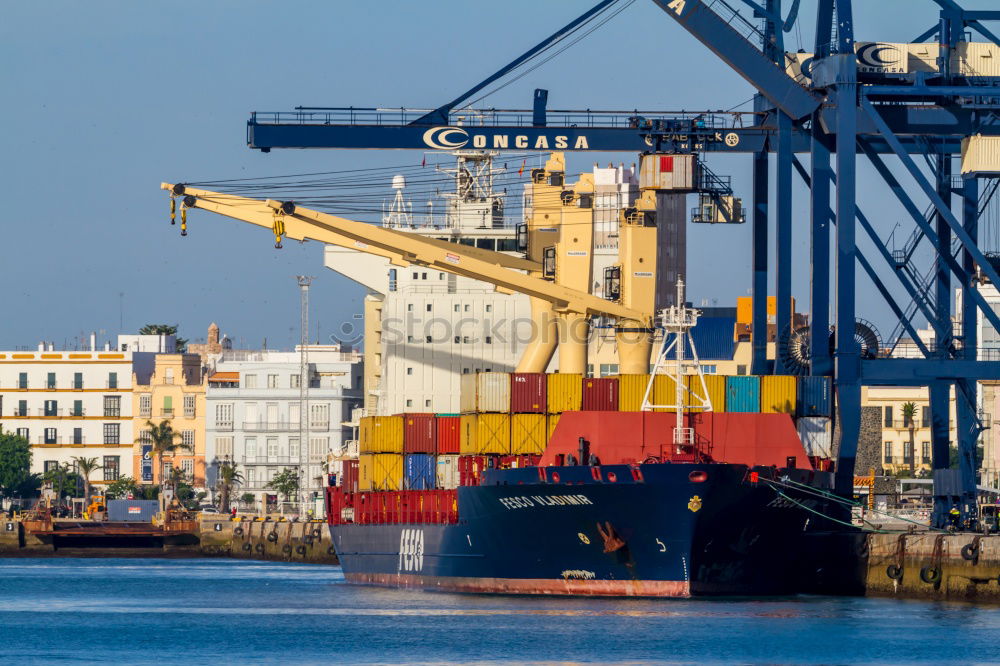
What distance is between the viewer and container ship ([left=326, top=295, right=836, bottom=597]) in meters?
52.2

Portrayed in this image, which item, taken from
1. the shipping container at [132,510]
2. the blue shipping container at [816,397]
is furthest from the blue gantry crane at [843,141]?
the shipping container at [132,510]

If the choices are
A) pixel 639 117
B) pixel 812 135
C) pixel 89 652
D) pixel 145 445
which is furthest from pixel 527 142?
pixel 145 445

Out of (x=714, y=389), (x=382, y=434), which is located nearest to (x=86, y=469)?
(x=382, y=434)

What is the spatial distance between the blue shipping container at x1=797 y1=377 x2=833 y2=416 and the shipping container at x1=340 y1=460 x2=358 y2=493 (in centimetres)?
1929

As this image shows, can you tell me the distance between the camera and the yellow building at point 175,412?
136 metres

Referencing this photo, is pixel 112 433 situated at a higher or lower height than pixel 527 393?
higher

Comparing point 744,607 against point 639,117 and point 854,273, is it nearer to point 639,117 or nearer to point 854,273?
point 854,273

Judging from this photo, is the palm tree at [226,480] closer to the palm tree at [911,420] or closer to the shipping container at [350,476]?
the palm tree at [911,420]

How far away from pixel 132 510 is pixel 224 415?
59.5 ft

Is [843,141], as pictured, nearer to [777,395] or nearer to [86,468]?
[777,395]

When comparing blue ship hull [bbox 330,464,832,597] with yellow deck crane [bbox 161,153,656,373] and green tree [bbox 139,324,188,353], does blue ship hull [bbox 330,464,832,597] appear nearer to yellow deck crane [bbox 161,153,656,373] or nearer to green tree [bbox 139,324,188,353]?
yellow deck crane [bbox 161,153,656,373]

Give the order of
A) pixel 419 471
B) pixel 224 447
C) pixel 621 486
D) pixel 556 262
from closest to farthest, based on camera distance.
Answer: pixel 621 486 < pixel 419 471 < pixel 556 262 < pixel 224 447

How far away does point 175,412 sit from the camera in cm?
13612

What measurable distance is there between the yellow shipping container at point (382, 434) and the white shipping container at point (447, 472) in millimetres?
2301
